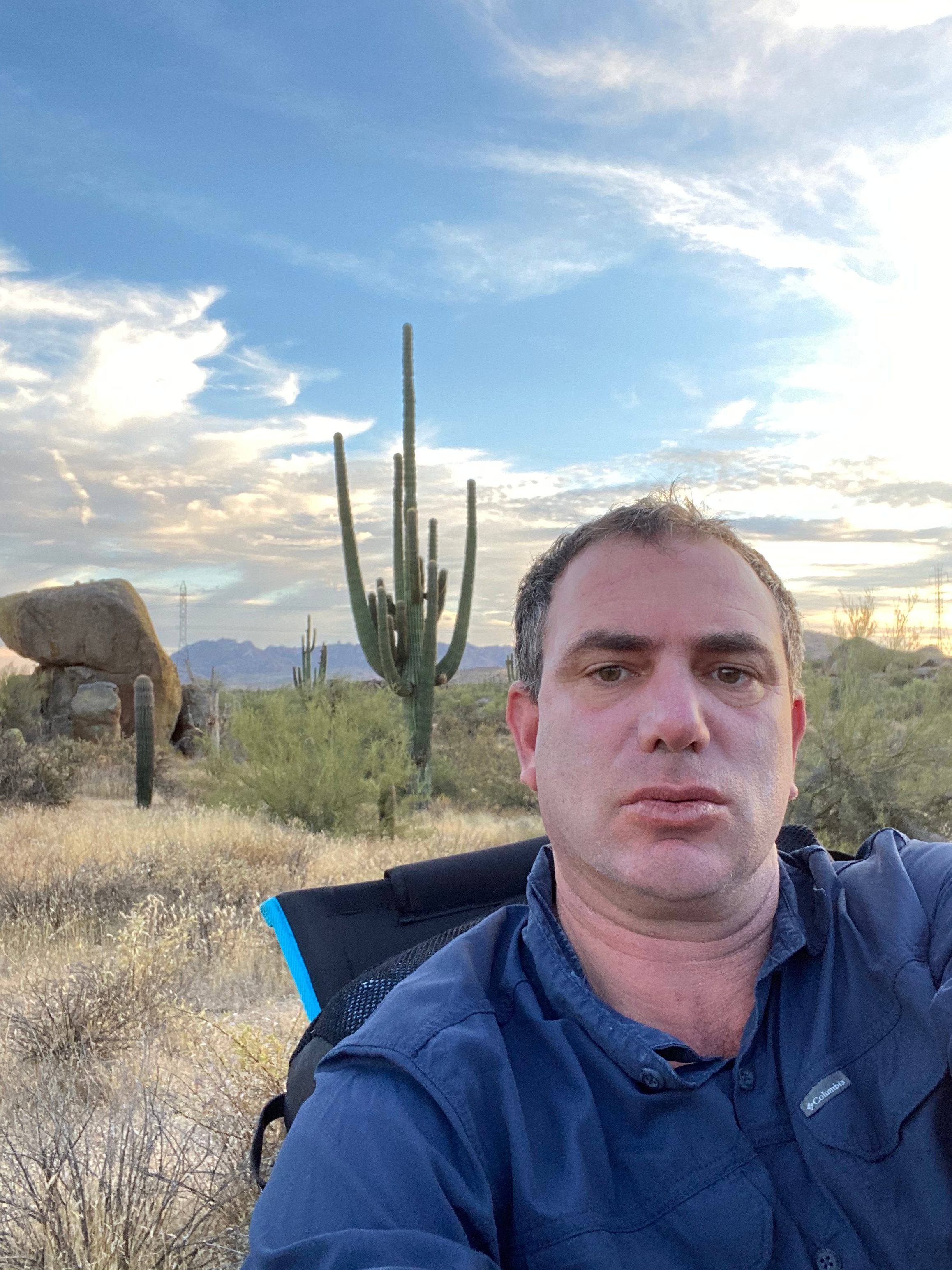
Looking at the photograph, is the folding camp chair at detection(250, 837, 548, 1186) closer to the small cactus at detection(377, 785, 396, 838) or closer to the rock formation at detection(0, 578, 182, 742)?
the small cactus at detection(377, 785, 396, 838)

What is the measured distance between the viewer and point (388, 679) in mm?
14516

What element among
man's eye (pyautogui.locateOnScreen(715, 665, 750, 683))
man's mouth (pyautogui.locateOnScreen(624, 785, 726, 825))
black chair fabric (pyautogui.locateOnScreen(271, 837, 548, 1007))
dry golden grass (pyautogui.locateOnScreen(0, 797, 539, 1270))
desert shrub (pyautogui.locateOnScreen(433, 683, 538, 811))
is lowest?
desert shrub (pyautogui.locateOnScreen(433, 683, 538, 811))

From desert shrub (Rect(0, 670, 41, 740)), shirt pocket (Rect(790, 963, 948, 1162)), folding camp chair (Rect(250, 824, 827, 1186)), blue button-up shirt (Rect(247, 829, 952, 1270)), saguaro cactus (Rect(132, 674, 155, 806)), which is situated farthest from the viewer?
desert shrub (Rect(0, 670, 41, 740))

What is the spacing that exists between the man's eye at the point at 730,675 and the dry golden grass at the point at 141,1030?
7.34 ft

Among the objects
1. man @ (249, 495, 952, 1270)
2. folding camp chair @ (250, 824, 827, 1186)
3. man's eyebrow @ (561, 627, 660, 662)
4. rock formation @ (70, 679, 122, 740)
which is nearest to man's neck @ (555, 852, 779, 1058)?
man @ (249, 495, 952, 1270)

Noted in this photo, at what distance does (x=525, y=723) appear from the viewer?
2031 mm

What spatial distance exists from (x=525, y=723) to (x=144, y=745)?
1346 cm

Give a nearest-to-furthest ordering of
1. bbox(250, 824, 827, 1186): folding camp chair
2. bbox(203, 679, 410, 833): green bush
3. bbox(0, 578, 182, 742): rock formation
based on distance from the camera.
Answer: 1. bbox(250, 824, 827, 1186): folding camp chair
2. bbox(203, 679, 410, 833): green bush
3. bbox(0, 578, 182, 742): rock formation

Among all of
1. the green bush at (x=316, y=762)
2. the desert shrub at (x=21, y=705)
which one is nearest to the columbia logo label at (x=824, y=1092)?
the green bush at (x=316, y=762)

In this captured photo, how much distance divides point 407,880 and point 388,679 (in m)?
12.0

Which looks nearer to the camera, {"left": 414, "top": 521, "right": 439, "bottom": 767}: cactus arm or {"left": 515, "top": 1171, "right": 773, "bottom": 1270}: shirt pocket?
{"left": 515, "top": 1171, "right": 773, "bottom": 1270}: shirt pocket

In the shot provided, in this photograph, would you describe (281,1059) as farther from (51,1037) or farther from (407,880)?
(407,880)

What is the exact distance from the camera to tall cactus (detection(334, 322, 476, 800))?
555 inches

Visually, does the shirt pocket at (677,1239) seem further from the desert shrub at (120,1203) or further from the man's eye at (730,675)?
the desert shrub at (120,1203)
